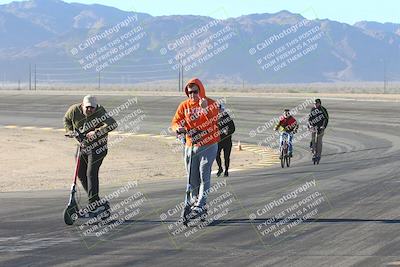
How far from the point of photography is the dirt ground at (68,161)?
18266 millimetres

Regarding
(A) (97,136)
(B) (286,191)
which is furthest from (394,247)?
(B) (286,191)

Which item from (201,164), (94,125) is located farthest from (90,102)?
(201,164)

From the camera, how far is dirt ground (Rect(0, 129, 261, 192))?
59.9ft

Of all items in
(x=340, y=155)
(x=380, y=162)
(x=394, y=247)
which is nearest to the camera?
(x=394, y=247)

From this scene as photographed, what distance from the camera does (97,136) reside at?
396 inches

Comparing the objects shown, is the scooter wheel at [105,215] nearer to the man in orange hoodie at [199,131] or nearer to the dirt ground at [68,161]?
the man in orange hoodie at [199,131]

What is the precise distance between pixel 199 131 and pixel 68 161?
14412 millimetres

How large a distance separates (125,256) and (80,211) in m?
2.63

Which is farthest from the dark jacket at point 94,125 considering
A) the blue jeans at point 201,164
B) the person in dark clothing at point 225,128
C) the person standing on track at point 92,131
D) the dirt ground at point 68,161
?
the dirt ground at point 68,161

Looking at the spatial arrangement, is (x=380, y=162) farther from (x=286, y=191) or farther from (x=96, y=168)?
(x=96, y=168)

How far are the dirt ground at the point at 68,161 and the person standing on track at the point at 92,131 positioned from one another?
19.8 ft

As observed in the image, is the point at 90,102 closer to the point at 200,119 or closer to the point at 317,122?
the point at 200,119

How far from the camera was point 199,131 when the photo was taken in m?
9.97

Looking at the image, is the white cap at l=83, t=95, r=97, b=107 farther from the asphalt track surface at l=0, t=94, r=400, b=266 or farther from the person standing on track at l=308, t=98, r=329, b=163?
the person standing on track at l=308, t=98, r=329, b=163
